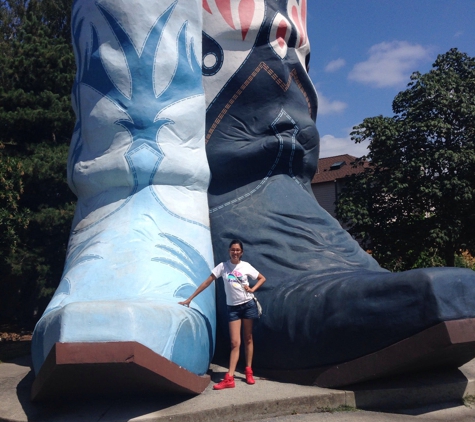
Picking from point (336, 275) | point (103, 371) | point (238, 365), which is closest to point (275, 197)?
point (336, 275)

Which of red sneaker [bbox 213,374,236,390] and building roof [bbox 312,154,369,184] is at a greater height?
building roof [bbox 312,154,369,184]

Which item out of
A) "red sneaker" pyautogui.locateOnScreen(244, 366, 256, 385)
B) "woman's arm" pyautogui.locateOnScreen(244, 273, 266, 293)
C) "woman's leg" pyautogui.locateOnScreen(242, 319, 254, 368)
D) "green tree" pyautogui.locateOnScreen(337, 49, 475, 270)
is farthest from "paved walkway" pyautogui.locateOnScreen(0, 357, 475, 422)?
"green tree" pyautogui.locateOnScreen(337, 49, 475, 270)

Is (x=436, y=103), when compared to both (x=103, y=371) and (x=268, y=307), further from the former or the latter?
(x=103, y=371)

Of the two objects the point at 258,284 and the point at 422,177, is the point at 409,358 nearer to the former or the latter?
the point at 258,284

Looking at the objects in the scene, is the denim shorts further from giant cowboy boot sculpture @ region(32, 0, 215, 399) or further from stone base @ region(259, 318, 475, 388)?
stone base @ region(259, 318, 475, 388)

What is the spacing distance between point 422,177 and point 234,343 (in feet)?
26.3

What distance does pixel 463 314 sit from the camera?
8.59ft

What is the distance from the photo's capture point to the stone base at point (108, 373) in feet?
7.64

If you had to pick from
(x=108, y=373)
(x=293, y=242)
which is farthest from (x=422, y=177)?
(x=108, y=373)

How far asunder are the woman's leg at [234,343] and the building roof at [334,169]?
19430mm

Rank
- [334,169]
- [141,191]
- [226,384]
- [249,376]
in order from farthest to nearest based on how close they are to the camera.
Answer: [334,169] → [141,191] → [249,376] → [226,384]

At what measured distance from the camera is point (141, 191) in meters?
3.55

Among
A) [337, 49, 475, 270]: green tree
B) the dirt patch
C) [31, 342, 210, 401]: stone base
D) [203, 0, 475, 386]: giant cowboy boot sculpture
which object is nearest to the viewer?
[31, 342, 210, 401]: stone base

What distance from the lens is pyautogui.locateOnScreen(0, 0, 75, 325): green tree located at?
7258 millimetres
